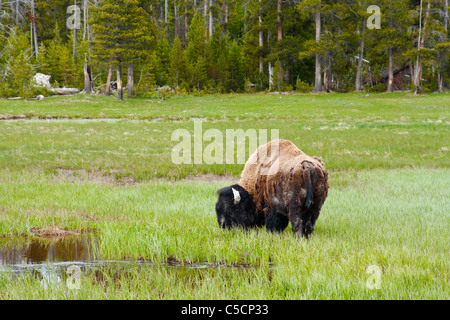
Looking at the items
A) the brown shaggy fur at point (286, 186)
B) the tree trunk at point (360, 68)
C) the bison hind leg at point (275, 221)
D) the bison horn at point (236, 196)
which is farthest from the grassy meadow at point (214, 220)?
the tree trunk at point (360, 68)

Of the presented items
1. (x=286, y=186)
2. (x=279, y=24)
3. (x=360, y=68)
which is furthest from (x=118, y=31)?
(x=286, y=186)

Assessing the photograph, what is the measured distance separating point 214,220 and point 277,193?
1878 millimetres

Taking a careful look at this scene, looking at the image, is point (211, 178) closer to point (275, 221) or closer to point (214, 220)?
point (214, 220)

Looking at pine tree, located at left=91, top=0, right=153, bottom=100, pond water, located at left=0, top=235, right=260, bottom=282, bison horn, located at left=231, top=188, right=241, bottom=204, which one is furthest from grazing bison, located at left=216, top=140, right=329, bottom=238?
pine tree, located at left=91, top=0, right=153, bottom=100

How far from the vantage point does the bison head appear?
237 inches

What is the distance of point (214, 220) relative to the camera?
7293mm

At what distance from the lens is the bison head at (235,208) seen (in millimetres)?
6011

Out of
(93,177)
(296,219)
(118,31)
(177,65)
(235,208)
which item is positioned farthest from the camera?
(177,65)

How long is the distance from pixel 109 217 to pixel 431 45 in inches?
2106

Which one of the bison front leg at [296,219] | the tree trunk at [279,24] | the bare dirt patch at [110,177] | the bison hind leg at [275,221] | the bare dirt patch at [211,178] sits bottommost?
the bare dirt patch at [211,178]

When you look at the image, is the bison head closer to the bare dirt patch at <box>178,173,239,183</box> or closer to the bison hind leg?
the bison hind leg

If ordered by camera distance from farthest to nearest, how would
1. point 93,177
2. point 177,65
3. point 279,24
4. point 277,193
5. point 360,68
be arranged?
point 279,24, point 177,65, point 360,68, point 93,177, point 277,193

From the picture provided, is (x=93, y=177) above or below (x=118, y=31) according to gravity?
below

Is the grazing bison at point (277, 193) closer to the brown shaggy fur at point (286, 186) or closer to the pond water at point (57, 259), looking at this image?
the brown shaggy fur at point (286, 186)
